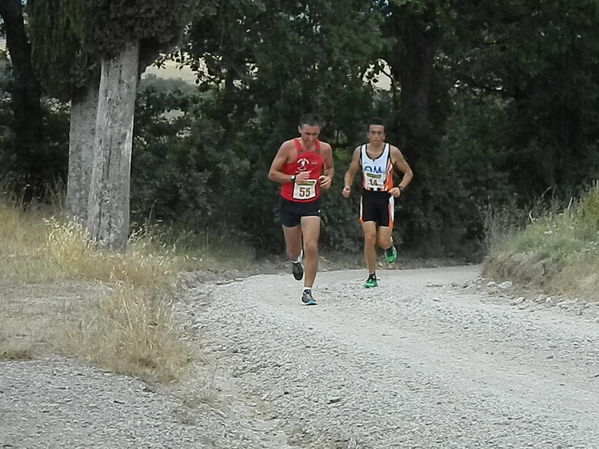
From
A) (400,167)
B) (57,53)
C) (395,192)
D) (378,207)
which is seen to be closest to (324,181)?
(395,192)

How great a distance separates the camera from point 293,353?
9.77 meters

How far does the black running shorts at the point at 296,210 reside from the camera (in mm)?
12750

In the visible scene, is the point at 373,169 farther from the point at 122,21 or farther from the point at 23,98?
the point at 23,98

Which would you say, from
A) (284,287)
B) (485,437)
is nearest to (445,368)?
(485,437)

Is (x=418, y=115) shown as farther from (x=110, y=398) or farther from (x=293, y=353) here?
(x=110, y=398)

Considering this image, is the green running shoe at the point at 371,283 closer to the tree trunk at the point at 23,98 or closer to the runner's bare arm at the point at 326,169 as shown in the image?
the runner's bare arm at the point at 326,169

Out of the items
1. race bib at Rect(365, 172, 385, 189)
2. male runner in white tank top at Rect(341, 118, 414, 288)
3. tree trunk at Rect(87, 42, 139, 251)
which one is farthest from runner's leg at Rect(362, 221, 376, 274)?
tree trunk at Rect(87, 42, 139, 251)

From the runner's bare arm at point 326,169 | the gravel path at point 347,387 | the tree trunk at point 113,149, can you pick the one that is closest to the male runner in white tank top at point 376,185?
the runner's bare arm at point 326,169

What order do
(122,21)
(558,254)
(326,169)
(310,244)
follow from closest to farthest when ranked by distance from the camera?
(310,244), (326,169), (558,254), (122,21)

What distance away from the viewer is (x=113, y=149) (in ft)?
54.7

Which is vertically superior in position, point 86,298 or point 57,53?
point 57,53

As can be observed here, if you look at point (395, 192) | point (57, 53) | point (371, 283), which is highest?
point (57, 53)

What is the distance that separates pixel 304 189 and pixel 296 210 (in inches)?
11.1

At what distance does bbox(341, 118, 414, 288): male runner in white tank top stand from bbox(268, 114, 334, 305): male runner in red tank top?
3.11 feet
